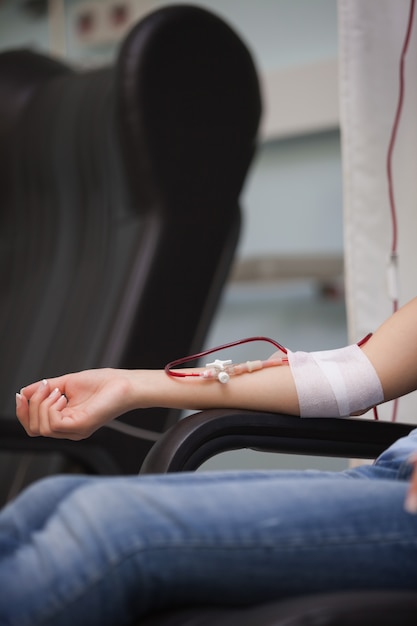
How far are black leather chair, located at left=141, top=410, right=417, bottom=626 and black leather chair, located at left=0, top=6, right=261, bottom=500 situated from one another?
2.04 feet

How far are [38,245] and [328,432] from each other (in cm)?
108

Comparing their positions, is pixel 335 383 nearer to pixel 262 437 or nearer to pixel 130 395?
pixel 262 437

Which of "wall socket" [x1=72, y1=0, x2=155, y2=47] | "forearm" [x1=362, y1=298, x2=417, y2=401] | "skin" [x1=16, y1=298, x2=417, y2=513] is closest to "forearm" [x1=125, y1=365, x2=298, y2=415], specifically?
"skin" [x1=16, y1=298, x2=417, y2=513]

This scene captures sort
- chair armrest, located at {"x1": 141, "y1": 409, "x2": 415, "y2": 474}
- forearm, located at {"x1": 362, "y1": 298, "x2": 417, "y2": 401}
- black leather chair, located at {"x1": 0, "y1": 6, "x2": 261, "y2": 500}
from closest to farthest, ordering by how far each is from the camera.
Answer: chair armrest, located at {"x1": 141, "y1": 409, "x2": 415, "y2": 474} → forearm, located at {"x1": 362, "y1": 298, "x2": 417, "y2": 401} → black leather chair, located at {"x1": 0, "y1": 6, "x2": 261, "y2": 500}

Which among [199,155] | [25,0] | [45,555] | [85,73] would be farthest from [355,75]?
[25,0]

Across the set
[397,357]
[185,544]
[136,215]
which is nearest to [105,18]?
[136,215]

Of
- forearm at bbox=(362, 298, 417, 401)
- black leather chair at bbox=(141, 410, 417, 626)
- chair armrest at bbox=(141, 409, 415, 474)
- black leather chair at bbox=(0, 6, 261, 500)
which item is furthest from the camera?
black leather chair at bbox=(0, 6, 261, 500)

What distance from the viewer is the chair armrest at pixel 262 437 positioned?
0.81 meters

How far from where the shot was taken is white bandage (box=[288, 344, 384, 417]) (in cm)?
90

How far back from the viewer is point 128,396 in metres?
0.86

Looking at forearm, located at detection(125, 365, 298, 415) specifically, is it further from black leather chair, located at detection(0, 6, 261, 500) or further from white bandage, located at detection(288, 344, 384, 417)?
black leather chair, located at detection(0, 6, 261, 500)

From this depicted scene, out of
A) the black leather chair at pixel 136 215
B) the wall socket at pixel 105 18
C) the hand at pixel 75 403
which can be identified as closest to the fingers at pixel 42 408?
the hand at pixel 75 403

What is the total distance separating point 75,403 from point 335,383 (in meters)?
0.25

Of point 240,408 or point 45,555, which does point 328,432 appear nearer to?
point 240,408
